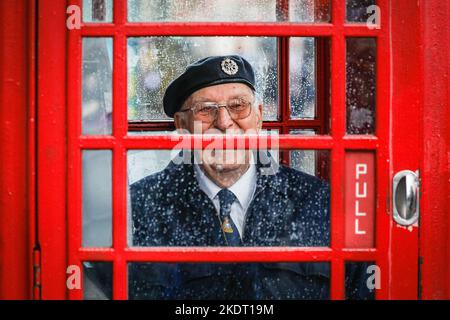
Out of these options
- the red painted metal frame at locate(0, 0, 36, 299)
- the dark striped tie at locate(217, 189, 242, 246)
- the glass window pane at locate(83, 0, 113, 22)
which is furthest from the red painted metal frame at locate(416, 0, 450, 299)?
the red painted metal frame at locate(0, 0, 36, 299)

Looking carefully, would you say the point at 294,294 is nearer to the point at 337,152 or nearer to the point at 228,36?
the point at 337,152

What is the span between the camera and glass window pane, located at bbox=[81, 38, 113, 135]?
6.58ft

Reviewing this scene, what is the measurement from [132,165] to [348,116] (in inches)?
30.9

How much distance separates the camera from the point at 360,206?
2025 mm

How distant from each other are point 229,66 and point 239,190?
457 mm

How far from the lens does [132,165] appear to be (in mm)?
2064

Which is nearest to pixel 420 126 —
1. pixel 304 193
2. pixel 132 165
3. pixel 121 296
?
pixel 304 193

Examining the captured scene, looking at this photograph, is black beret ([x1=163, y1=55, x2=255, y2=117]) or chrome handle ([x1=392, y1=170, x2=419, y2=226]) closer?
chrome handle ([x1=392, y1=170, x2=419, y2=226])

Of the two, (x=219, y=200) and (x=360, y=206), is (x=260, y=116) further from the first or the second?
(x=360, y=206)

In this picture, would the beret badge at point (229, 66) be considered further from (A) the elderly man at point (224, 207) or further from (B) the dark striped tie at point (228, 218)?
(B) the dark striped tie at point (228, 218)

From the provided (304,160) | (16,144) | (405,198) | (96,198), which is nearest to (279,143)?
(304,160)

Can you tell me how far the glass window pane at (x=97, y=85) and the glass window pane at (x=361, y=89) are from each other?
84cm

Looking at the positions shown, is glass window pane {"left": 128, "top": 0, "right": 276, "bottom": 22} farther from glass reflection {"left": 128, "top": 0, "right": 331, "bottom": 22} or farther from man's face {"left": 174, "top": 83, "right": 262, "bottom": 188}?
man's face {"left": 174, "top": 83, "right": 262, "bottom": 188}

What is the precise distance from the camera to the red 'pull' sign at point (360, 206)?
2.02 metres
